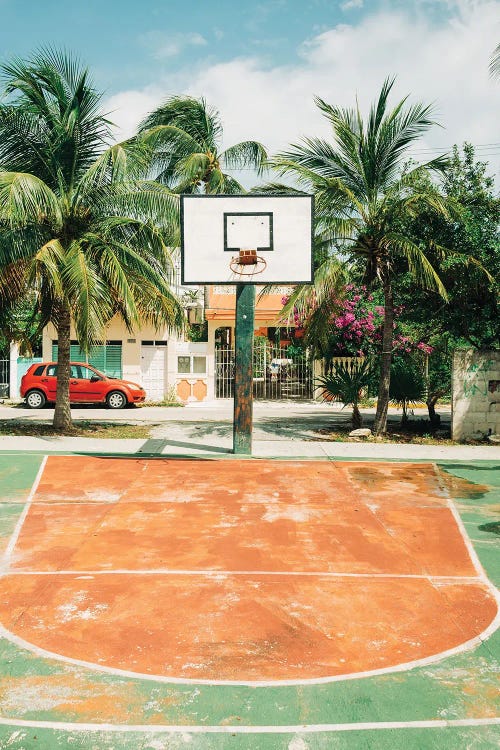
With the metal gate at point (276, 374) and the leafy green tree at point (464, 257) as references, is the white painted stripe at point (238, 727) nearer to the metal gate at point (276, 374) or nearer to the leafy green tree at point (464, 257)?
the leafy green tree at point (464, 257)

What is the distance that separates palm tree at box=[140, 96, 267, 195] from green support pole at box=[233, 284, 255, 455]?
11.9m

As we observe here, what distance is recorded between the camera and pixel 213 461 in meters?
11.7

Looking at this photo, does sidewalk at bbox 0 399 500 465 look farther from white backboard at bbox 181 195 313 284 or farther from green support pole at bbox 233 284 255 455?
white backboard at bbox 181 195 313 284

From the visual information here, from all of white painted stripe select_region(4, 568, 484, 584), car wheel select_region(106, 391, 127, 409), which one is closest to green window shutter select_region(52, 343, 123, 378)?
car wheel select_region(106, 391, 127, 409)

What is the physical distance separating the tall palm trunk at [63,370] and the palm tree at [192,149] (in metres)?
9.98

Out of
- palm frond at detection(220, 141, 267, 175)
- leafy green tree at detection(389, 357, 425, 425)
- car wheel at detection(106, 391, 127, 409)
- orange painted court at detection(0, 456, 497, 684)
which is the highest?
palm frond at detection(220, 141, 267, 175)

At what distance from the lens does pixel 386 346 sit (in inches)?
569

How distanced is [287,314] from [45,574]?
29.9 ft

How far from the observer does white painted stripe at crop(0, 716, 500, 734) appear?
3.40 metres

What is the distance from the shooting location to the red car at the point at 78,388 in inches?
848

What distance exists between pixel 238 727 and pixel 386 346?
459 inches

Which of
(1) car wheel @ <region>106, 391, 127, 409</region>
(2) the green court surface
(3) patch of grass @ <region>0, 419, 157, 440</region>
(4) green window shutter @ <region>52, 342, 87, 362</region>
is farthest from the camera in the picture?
(4) green window shutter @ <region>52, 342, 87, 362</region>

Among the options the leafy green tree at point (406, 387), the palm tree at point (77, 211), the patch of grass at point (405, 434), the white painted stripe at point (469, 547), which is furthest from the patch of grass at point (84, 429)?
the white painted stripe at point (469, 547)

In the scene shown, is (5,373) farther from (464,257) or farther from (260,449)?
(464,257)
